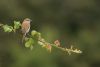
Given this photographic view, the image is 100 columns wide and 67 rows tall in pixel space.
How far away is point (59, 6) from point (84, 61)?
1162 mm

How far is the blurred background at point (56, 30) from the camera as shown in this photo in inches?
438

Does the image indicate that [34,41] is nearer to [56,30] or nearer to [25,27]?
[25,27]

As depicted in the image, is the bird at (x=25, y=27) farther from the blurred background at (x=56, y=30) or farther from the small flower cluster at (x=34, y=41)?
the blurred background at (x=56, y=30)

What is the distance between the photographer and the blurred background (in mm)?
11125

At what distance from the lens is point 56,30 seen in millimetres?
11930

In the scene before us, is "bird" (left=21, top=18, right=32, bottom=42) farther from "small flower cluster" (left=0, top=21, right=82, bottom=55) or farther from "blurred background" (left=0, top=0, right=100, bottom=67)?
"blurred background" (left=0, top=0, right=100, bottom=67)

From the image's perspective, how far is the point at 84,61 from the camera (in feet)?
39.1

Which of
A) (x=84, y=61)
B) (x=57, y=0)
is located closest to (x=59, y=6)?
Result: (x=57, y=0)

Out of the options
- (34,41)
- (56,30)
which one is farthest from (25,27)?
(56,30)

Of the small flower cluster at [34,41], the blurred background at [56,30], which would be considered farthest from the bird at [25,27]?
the blurred background at [56,30]

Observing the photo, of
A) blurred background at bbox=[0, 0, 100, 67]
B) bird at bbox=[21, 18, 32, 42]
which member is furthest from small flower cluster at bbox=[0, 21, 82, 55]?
blurred background at bbox=[0, 0, 100, 67]

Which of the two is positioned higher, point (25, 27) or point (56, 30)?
point (56, 30)

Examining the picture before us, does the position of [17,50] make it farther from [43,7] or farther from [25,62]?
[43,7]

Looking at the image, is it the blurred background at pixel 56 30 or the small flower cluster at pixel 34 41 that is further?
the blurred background at pixel 56 30
